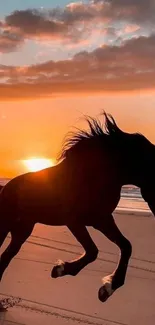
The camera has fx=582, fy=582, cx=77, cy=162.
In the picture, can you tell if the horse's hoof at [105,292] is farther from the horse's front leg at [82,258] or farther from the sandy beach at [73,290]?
the sandy beach at [73,290]

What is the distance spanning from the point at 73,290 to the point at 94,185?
2.44 metres

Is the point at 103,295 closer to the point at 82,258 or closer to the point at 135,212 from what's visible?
the point at 82,258

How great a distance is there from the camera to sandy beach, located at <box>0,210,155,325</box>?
6.66 m

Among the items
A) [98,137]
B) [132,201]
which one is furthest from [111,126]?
[132,201]

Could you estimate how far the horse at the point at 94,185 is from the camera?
5.74m

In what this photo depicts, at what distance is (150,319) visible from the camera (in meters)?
6.65

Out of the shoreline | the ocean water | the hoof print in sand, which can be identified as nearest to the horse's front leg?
the hoof print in sand

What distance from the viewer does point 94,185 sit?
19.2 ft

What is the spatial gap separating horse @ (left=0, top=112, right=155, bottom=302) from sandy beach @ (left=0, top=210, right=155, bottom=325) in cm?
91

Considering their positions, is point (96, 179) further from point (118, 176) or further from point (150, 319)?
point (150, 319)

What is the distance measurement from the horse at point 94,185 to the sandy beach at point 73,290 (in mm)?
907

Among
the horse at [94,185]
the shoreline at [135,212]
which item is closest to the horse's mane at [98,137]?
the horse at [94,185]

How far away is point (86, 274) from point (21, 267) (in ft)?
3.63

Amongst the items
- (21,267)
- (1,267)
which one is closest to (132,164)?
(1,267)
